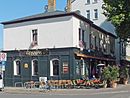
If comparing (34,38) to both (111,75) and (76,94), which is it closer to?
(111,75)

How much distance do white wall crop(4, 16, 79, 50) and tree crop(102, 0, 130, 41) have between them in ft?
12.9

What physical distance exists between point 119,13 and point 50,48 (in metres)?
8.19

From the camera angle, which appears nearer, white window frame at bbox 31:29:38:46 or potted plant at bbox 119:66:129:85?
white window frame at bbox 31:29:38:46

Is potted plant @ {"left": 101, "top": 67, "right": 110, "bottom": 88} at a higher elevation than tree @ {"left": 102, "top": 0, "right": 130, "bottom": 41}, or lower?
lower

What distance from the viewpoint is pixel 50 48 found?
38750 millimetres

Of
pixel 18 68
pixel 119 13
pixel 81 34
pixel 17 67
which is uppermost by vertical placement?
pixel 119 13

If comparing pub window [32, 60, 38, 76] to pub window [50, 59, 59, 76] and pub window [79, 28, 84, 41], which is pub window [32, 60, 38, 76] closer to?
pub window [50, 59, 59, 76]

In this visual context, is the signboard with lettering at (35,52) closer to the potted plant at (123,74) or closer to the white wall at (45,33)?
the white wall at (45,33)

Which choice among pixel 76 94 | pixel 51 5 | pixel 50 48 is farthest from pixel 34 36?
pixel 76 94

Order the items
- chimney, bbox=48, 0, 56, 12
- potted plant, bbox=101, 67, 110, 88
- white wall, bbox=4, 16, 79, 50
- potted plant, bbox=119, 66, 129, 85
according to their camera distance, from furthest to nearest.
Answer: chimney, bbox=48, 0, 56, 12 < potted plant, bbox=119, 66, 129, 85 < white wall, bbox=4, 16, 79, 50 < potted plant, bbox=101, 67, 110, 88

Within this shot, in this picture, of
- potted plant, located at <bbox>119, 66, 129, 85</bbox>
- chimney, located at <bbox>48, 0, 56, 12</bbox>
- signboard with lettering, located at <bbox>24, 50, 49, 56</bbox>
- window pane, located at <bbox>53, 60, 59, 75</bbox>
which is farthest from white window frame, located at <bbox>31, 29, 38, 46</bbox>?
potted plant, located at <bbox>119, 66, 129, 85</bbox>

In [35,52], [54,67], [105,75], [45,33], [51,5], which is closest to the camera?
[105,75]

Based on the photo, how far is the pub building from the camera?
37.8 metres

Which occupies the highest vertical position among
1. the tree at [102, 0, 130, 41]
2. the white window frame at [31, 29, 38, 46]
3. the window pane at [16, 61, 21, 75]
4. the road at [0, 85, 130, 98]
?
the tree at [102, 0, 130, 41]
